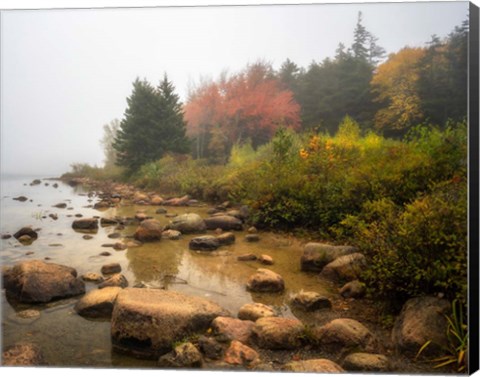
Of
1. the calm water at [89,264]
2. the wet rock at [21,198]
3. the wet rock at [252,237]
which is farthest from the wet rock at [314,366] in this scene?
the wet rock at [21,198]

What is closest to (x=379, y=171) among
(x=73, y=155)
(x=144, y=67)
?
(x=144, y=67)

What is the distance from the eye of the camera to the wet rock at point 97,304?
4.05 m

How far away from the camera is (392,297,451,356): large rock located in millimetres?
3510

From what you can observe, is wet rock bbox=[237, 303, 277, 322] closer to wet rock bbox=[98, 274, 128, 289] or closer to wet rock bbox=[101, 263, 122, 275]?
wet rock bbox=[98, 274, 128, 289]

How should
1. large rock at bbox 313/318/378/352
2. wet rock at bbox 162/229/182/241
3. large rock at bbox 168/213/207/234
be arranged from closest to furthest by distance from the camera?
large rock at bbox 313/318/378/352, large rock at bbox 168/213/207/234, wet rock at bbox 162/229/182/241

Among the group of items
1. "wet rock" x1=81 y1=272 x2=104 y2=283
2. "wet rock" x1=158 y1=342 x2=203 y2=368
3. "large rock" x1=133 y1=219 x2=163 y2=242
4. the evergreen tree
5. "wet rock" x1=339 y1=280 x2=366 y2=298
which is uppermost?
the evergreen tree

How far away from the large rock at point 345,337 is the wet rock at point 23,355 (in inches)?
109

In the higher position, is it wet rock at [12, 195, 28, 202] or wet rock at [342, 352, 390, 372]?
wet rock at [12, 195, 28, 202]

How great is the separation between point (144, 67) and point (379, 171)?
9.56 feet

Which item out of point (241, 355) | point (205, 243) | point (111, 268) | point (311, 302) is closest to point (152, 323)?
point (241, 355)

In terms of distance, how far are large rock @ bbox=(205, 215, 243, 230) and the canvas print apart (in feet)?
0.06

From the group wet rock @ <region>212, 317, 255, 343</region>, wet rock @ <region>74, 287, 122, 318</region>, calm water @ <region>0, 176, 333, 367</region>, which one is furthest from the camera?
wet rock @ <region>74, 287, 122, 318</region>

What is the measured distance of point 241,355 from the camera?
3.71 m

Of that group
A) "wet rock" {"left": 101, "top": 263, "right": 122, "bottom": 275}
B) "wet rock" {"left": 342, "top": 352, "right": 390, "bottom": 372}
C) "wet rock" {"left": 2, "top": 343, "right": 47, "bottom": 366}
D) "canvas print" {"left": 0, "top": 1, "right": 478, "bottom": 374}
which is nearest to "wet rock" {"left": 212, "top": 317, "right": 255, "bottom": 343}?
"canvas print" {"left": 0, "top": 1, "right": 478, "bottom": 374}
